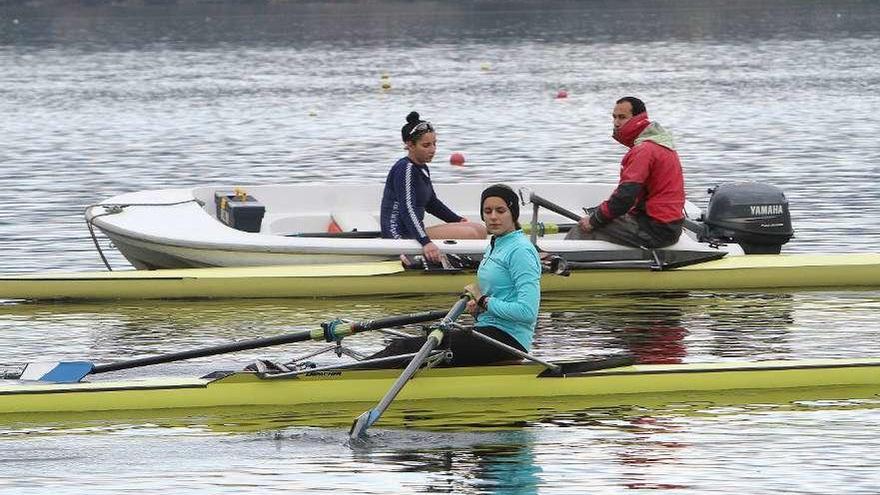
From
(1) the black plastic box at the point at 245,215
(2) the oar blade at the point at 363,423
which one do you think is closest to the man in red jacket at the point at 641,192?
(1) the black plastic box at the point at 245,215

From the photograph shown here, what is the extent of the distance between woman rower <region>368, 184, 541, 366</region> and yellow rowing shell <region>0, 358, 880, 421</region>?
1.42 ft

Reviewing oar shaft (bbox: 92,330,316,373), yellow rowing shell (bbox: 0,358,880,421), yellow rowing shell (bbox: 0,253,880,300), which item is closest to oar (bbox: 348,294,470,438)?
yellow rowing shell (bbox: 0,358,880,421)

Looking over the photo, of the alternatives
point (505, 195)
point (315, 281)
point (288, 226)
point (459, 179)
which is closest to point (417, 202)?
point (315, 281)

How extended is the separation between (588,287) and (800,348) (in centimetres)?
272

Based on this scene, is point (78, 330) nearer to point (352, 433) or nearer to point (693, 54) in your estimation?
point (352, 433)

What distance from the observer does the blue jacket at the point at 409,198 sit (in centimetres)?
1612

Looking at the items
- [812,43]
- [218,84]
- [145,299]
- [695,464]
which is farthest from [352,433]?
[812,43]

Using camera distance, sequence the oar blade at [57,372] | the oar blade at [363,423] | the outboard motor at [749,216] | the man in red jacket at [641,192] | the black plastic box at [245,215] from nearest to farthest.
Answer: the oar blade at [363,423], the oar blade at [57,372], the man in red jacket at [641,192], the outboard motor at [749,216], the black plastic box at [245,215]

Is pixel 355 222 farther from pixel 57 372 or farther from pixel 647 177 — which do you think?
pixel 57 372

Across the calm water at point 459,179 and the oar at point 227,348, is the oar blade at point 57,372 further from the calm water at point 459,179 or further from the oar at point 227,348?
the calm water at point 459,179

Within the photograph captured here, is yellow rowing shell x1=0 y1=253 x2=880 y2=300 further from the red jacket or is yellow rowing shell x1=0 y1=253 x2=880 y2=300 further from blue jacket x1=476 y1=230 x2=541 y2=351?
blue jacket x1=476 y1=230 x2=541 y2=351

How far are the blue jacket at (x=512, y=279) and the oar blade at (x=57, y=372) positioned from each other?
9.21 ft

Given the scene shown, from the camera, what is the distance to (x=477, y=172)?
29984 mm

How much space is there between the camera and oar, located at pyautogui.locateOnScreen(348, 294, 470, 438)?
11273 millimetres
